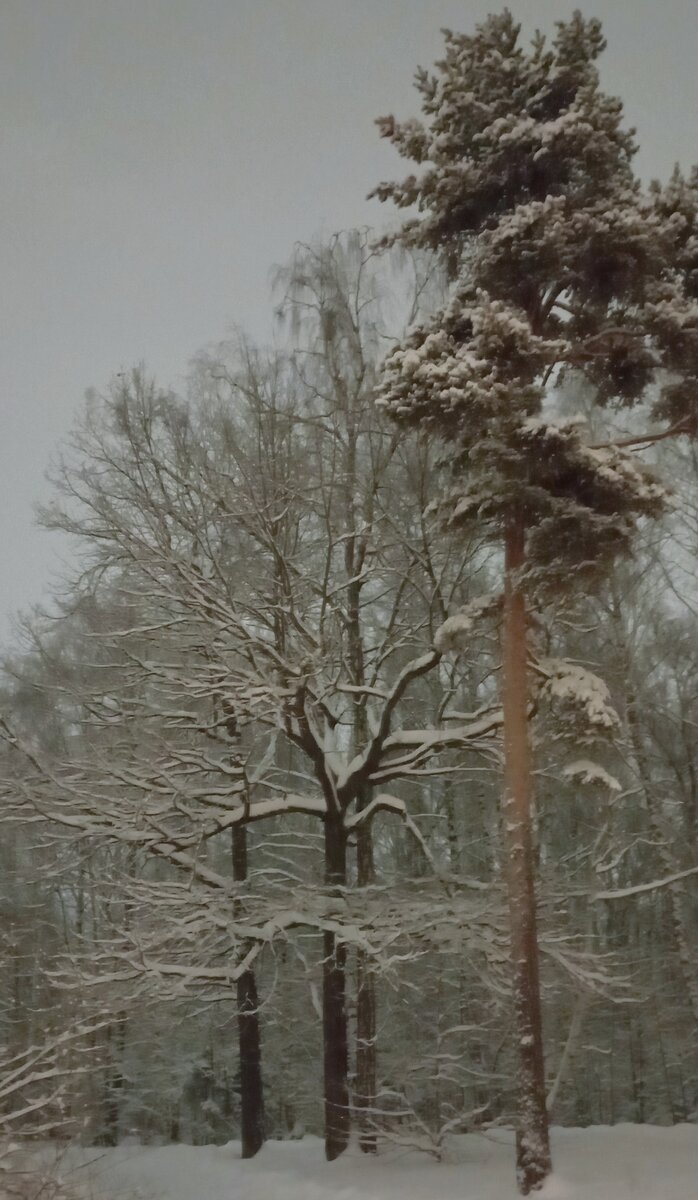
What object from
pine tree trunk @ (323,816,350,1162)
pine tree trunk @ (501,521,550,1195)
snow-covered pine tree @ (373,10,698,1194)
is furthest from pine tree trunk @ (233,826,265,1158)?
snow-covered pine tree @ (373,10,698,1194)

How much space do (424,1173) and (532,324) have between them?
957cm

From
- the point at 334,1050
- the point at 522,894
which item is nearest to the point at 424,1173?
the point at 334,1050

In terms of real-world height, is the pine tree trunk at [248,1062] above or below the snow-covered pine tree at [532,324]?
below

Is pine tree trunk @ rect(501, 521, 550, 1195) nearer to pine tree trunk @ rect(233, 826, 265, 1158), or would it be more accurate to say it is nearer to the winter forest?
the winter forest

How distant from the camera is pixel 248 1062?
46.9 feet

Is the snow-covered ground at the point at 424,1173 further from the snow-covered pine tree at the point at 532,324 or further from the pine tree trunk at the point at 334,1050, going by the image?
the snow-covered pine tree at the point at 532,324

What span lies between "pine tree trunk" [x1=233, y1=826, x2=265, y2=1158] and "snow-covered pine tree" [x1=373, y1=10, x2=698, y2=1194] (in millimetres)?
6778

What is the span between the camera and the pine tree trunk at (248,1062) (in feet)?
43.9

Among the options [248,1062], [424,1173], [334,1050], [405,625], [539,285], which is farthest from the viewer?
[248,1062]

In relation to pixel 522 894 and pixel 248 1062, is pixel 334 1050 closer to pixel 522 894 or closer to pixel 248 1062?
pixel 248 1062

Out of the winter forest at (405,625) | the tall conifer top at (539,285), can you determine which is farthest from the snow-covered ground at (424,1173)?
the tall conifer top at (539,285)

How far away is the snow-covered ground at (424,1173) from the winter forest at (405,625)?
0.12 meters

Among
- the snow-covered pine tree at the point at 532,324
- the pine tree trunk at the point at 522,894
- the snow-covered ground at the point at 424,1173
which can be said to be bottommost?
the snow-covered ground at the point at 424,1173

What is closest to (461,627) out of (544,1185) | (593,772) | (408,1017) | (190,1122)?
(593,772)
